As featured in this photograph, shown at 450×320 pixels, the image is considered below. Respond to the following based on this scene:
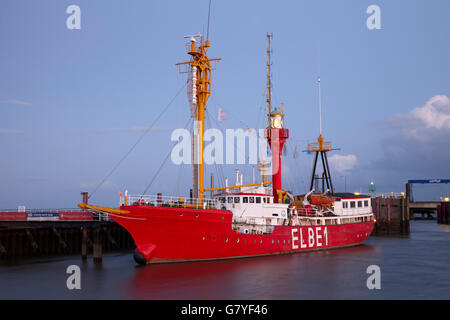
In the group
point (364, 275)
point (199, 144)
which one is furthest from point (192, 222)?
point (364, 275)

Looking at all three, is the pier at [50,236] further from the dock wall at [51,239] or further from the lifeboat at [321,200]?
the lifeboat at [321,200]

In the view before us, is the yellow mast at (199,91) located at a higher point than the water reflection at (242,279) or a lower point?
higher

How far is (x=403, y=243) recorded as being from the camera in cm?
4647

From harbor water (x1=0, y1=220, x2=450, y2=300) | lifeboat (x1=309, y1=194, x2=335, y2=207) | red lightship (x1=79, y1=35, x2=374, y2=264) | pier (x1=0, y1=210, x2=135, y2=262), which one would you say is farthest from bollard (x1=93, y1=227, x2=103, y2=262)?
lifeboat (x1=309, y1=194, x2=335, y2=207)

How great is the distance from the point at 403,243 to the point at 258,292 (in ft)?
103

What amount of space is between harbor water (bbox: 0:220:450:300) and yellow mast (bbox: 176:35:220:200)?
6298 mm

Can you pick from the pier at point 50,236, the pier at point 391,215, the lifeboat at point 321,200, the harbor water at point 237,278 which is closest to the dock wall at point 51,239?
the pier at point 50,236

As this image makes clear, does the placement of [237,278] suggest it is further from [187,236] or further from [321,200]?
[321,200]

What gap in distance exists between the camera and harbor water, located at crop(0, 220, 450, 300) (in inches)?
832

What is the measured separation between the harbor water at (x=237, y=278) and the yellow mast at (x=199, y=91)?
248 inches

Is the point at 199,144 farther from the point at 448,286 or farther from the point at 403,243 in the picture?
the point at 403,243

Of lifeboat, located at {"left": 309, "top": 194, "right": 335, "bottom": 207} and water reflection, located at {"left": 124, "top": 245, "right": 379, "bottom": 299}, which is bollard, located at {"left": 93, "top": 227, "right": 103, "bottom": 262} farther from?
lifeboat, located at {"left": 309, "top": 194, "right": 335, "bottom": 207}

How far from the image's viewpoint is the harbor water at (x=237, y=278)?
21141mm

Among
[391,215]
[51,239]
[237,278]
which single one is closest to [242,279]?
[237,278]
